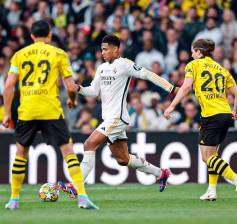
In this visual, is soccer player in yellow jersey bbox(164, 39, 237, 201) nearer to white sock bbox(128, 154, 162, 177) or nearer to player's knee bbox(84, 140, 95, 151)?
white sock bbox(128, 154, 162, 177)

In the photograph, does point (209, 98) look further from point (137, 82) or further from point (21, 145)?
point (137, 82)

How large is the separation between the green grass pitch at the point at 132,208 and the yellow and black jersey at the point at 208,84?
1250 mm

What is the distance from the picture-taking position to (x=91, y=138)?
1291cm

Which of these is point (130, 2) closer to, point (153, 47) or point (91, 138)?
point (153, 47)

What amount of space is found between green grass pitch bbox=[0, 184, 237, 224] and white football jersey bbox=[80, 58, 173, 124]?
4.04 ft

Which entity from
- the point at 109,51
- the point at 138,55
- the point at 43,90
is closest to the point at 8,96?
the point at 43,90

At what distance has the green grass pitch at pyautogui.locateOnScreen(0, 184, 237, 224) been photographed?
10.0m

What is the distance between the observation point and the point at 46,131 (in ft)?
36.4

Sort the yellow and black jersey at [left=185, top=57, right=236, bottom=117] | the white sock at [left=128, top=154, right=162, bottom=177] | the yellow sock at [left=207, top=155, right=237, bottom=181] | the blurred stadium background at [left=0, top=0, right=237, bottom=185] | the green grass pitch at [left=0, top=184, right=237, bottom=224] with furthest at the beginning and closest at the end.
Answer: the blurred stadium background at [left=0, top=0, right=237, bottom=185] → the white sock at [left=128, top=154, right=162, bottom=177] → the yellow and black jersey at [left=185, top=57, right=236, bottom=117] → the yellow sock at [left=207, top=155, right=237, bottom=181] → the green grass pitch at [left=0, top=184, right=237, bottom=224]

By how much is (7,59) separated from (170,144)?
15.6 ft

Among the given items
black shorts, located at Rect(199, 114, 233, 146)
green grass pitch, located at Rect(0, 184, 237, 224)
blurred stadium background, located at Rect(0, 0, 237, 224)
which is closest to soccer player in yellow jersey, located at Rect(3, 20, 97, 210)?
green grass pitch, located at Rect(0, 184, 237, 224)

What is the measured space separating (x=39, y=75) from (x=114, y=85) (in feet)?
7.01

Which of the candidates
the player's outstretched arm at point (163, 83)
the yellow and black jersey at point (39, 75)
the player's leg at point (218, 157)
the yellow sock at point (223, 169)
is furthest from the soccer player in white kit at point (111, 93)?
the yellow and black jersey at point (39, 75)

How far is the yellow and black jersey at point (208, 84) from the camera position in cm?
1255
